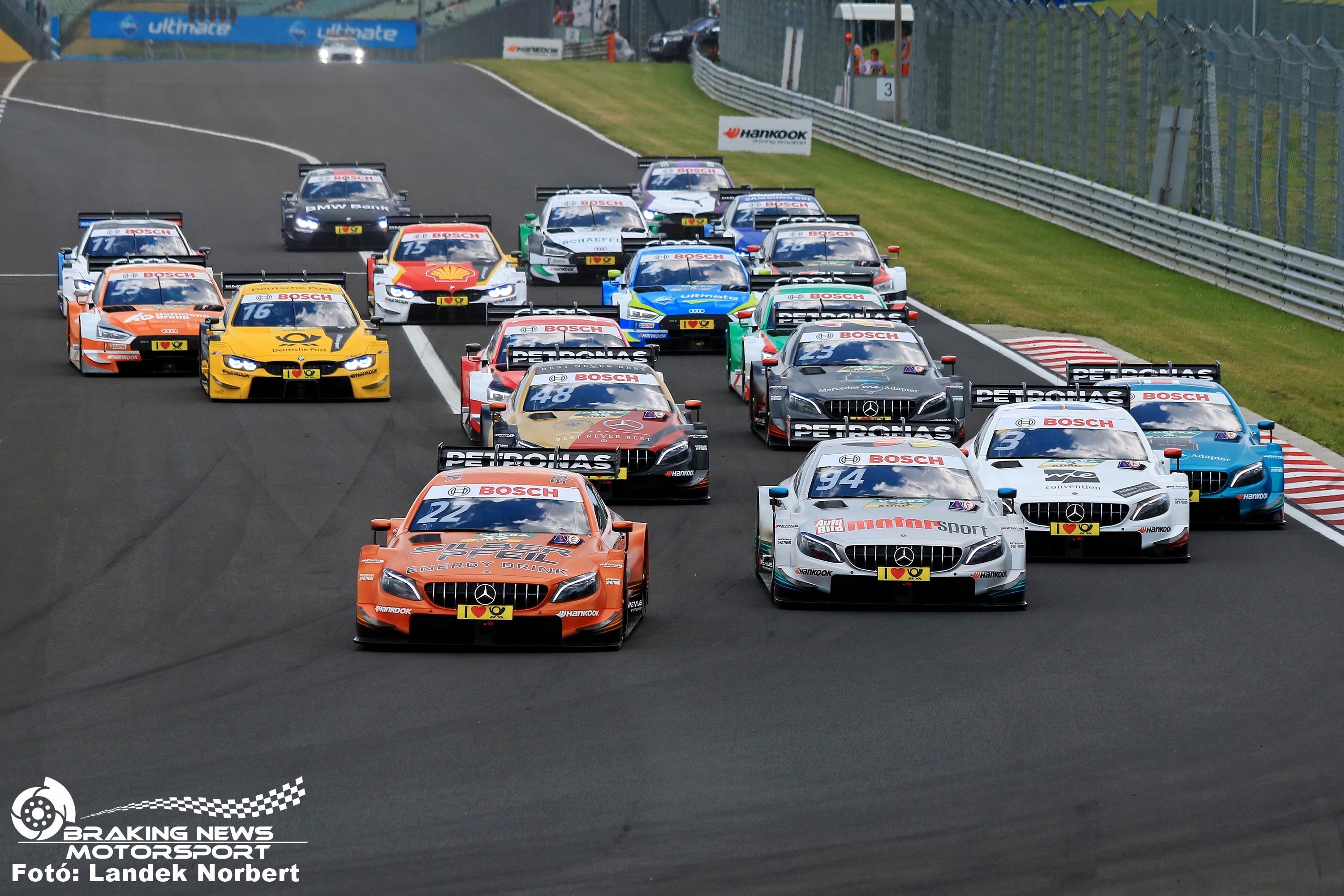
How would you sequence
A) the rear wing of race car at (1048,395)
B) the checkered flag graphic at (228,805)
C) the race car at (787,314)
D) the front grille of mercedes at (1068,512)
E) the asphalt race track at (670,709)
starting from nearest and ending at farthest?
the asphalt race track at (670,709)
the checkered flag graphic at (228,805)
the front grille of mercedes at (1068,512)
the rear wing of race car at (1048,395)
the race car at (787,314)

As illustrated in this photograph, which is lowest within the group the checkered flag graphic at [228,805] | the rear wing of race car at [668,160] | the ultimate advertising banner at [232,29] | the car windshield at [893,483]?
the checkered flag graphic at [228,805]

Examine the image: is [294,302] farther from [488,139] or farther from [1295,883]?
[488,139]

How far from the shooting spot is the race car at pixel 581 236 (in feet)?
123

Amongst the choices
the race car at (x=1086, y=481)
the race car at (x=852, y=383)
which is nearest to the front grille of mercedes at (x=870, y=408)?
the race car at (x=852, y=383)

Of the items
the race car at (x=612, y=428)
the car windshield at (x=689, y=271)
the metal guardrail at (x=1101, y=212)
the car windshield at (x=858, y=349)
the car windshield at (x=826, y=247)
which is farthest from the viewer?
the metal guardrail at (x=1101, y=212)

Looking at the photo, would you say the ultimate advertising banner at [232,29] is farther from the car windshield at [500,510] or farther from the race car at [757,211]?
the car windshield at [500,510]

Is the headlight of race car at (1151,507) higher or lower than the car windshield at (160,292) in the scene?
higher

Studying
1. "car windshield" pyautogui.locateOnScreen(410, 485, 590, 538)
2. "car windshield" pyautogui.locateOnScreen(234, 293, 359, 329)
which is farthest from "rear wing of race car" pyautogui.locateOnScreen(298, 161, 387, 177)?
"car windshield" pyautogui.locateOnScreen(410, 485, 590, 538)

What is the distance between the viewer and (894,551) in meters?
15.9

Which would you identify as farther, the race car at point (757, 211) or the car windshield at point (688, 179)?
the car windshield at point (688, 179)

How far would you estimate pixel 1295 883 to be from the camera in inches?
376

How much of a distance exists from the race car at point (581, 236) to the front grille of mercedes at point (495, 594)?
22.7m

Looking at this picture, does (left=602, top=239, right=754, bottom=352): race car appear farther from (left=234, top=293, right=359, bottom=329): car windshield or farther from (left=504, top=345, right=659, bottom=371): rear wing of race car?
(left=504, top=345, right=659, bottom=371): rear wing of race car

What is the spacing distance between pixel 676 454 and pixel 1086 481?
4.18 meters
